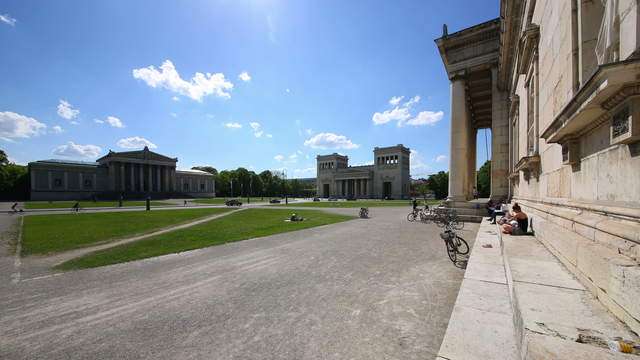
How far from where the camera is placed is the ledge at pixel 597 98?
2215 mm

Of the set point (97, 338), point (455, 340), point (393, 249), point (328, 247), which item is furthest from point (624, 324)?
point (328, 247)

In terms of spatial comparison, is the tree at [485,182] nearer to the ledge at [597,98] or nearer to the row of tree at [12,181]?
the ledge at [597,98]

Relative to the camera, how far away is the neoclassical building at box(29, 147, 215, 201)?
64125 millimetres

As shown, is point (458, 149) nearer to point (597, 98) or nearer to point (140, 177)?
point (597, 98)

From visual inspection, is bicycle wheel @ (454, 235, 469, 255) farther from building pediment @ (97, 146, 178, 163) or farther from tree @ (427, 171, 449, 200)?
building pediment @ (97, 146, 178, 163)

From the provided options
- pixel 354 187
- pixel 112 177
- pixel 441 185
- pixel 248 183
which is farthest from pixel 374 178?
pixel 112 177

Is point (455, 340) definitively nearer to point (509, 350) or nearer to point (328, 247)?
point (509, 350)

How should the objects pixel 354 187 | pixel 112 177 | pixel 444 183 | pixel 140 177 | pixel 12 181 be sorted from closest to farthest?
1. pixel 12 181
2. pixel 112 177
3. pixel 140 177
4. pixel 444 183
5. pixel 354 187

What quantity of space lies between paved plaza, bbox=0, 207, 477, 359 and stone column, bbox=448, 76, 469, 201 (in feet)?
37.3

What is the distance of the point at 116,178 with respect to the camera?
7356 centimetres

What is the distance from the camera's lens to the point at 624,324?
2316mm

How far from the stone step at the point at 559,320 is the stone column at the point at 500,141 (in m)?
15.9

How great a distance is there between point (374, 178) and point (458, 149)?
76545 mm

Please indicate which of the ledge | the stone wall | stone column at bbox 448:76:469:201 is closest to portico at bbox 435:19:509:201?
stone column at bbox 448:76:469:201
